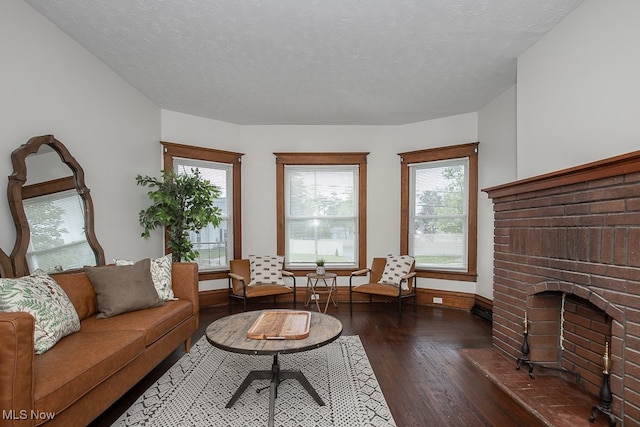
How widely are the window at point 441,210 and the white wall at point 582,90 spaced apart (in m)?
1.68

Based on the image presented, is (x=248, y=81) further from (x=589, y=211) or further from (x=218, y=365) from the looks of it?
(x=589, y=211)

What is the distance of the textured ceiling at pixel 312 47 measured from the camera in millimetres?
2562

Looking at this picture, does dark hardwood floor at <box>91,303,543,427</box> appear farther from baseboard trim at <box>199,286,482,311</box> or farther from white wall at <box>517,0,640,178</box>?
white wall at <box>517,0,640,178</box>

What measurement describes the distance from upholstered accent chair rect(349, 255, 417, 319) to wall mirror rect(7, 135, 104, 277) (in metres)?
3.03

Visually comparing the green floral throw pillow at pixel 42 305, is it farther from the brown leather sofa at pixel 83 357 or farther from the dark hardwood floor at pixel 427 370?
the dark hardwood floor at pixel 427 370

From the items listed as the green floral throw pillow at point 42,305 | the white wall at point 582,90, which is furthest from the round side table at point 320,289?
the green floral throw pillow at point 42,305

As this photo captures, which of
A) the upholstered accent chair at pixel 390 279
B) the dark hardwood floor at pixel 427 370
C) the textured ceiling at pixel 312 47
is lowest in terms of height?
the dark hardwood floor at pixel 427 370

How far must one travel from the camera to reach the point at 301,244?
215 inches

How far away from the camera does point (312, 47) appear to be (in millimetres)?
3100

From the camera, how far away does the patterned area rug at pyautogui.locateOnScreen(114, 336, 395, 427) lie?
7.15ft

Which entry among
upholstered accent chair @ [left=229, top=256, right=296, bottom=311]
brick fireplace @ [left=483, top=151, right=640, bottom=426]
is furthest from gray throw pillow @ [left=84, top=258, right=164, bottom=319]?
brick fireplace @ [left=483, top=151, right=640, bottom=426]

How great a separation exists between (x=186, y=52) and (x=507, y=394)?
13.2ft

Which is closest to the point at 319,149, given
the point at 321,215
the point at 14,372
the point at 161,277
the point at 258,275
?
the point at 321,215

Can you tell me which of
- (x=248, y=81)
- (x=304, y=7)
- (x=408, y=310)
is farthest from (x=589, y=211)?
(x=248, y=81)
